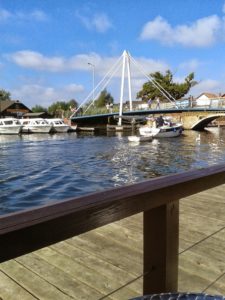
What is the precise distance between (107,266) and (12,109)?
244 feet

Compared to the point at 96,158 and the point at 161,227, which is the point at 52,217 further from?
the point at 96,158

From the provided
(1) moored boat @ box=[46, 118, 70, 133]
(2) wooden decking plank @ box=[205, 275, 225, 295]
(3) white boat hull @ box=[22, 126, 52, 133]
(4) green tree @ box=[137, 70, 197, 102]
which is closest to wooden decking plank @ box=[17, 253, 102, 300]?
(2) wooden decking plank @ box=[205, 275, 225, 295]

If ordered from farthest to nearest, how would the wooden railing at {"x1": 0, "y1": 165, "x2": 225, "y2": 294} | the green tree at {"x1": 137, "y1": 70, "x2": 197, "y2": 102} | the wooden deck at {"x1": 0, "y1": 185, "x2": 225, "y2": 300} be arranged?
the green tree at {"x1": 137, "y1": 70, "x2": 197, "y2": 102}, the wooden deck at {"x1": 0, "y1": 185, "x2": 225, "y2": 300}, the wooden railing at {"x1": 0, "y1": 165, "x2": 225, "y2": 294}

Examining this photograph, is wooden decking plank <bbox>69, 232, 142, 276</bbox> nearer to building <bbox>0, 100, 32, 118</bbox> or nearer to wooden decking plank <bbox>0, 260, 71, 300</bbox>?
wooden decking plank <bbox>0, 260, 71, 300</bbox>

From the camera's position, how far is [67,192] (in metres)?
11.6

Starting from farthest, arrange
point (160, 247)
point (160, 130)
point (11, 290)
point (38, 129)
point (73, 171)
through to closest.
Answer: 1. point (38, 129)
2. point (160, 130)
3. point (73, 171)
4. point (11, 290)
5. point (160, 247)

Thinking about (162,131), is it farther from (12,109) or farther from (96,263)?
(12,109)

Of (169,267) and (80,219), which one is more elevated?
(80,219)

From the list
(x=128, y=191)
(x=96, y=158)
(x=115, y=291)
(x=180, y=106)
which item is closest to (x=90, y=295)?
(x=115, y=291)

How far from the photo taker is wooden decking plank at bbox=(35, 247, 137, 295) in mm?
2559

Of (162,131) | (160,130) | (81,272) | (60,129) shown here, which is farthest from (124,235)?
(60,129)

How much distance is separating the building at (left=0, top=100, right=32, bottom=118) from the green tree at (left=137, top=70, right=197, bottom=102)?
25.7 metres

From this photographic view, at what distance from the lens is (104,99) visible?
271 ft

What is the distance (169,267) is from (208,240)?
1.86 metres
